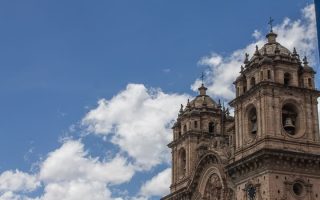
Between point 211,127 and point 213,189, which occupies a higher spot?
point 211,127

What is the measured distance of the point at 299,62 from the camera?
55.4m

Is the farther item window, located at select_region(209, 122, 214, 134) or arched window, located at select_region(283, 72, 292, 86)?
window, located at select_region(209, 122, 214, 134)

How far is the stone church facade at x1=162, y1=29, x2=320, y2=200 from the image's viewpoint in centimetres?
5072

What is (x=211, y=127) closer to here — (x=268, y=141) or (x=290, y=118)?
(x=290, y=118)

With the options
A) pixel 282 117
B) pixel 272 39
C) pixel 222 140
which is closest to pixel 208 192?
pixel 222 140

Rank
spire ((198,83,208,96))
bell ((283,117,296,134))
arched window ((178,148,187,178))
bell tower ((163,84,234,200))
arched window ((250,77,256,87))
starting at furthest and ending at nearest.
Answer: spire ((198,83,208,96))
arched window ((178,148,187,178))
bell tower ((163,84,234,200))
arched window ((250,77,256,87))
bell ((283,117,296,134))

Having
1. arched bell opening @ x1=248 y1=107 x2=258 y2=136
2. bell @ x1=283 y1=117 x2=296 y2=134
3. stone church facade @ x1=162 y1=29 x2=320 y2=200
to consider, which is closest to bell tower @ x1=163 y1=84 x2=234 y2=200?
stone church facade @ x1=162 y1=29 x2=320 y2=200

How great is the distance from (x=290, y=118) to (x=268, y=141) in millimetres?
3589

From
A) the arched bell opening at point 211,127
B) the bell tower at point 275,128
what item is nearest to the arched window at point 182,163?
the arched bell opening at point 211,127

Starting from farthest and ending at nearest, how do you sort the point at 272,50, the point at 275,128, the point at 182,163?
the point at 182,163, the point at 272,50, the point at 275,128

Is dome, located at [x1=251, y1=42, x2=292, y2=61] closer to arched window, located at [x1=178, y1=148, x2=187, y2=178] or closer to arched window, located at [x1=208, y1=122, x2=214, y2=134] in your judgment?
arched window, located at [x1=208, y1=122, x2=214, y2=134]

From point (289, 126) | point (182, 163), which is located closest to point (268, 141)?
point (289, 126)

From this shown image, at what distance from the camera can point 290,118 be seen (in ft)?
176

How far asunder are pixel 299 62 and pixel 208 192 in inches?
509
